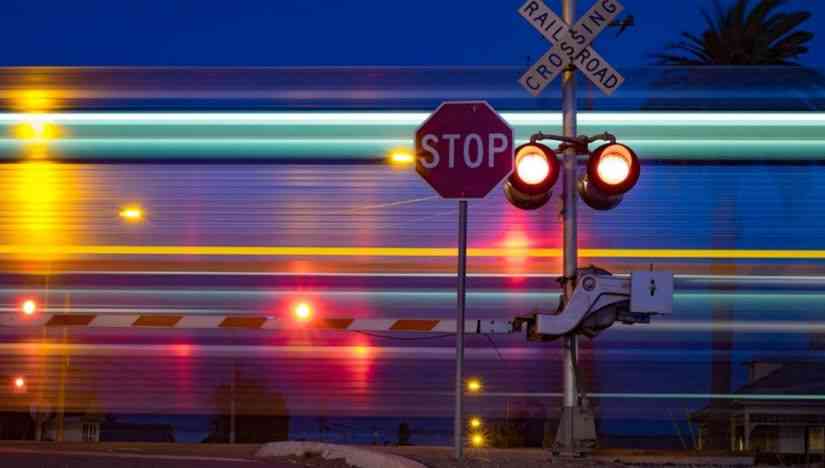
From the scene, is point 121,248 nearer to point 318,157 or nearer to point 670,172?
point 318,157

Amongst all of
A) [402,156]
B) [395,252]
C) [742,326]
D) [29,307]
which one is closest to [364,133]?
[402,156]

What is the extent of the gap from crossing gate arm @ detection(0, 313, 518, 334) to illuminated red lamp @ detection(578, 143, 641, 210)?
4.38ft

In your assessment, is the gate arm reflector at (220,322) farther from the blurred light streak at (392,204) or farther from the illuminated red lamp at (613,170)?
the illuminated red lamp at (613,170)

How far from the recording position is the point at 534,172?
28.3 ft

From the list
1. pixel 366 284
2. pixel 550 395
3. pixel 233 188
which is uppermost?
pixel 233 188

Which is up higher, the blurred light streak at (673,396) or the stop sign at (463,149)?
the stop sign at (463,149)

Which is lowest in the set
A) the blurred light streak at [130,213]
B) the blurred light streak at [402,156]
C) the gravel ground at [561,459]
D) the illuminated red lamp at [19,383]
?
the gravel ground at [561,459]

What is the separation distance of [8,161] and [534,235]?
4.04 metres

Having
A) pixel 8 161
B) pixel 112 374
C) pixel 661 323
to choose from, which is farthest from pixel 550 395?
pixel 8 161

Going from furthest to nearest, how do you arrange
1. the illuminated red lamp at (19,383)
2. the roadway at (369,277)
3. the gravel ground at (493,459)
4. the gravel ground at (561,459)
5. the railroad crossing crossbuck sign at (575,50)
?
the illuminated red lamp at (19,383), the roadway at (369,277), the railroad crossing crossbuck sign at (575,50), the gravel ground at (561,459), the gravel ground at (493,459)

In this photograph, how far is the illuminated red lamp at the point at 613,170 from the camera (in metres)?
8.58

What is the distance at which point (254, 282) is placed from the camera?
32.5 ft

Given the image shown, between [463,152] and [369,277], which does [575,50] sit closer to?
[463,152]

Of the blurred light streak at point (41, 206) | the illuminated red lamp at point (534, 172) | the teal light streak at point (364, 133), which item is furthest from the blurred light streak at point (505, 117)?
the illuminated red lamp at point (534, 172)
